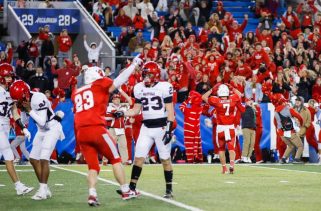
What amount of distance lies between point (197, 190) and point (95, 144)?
2.59 meters

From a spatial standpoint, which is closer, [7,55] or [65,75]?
[65,75]

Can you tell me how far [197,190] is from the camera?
1459 cm

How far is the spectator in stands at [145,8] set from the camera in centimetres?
2922

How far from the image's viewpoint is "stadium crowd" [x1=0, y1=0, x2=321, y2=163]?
2431 centimetres

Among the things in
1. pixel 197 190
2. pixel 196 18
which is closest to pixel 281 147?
pixel 196 18

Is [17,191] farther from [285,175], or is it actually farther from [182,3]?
[182,3]

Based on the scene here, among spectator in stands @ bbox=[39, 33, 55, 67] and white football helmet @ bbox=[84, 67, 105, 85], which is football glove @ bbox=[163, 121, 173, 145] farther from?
spectator in stands @ bbox=[39, 33, 55, 67]

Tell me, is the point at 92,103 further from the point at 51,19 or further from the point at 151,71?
the point at 51,19

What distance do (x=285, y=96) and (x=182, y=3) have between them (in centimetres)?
593

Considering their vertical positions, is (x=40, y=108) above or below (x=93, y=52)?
below

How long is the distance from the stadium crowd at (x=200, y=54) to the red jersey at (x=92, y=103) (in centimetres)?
923

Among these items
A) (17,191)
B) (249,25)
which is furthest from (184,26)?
(17,191)

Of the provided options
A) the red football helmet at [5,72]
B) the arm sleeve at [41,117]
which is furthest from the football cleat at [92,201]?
the red football helmet at [5,72]

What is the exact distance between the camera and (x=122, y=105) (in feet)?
72.2
